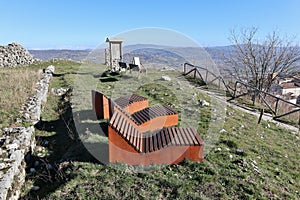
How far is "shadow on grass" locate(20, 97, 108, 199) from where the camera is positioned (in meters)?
4.20

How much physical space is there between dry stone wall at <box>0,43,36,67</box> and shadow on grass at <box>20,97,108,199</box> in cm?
1707

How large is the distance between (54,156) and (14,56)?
20.4 m

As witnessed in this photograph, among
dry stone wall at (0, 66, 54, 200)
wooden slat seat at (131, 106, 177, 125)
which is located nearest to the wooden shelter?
dry stone wall at (0, 66, 54, 200)

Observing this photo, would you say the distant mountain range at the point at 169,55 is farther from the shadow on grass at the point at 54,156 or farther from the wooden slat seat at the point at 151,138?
the wooden slat seat at the point at 151,138

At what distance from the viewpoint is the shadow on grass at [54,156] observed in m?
4.20

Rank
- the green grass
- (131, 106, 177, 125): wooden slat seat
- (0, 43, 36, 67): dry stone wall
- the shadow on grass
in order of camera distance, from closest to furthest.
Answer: the green grass
the shadow on grass
(131, 106, 177, 125): wooden slat seat
(0, 43, 36, 67): dry stone wall

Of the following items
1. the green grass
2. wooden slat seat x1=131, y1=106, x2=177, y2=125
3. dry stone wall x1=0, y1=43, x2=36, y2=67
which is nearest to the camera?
the green grass

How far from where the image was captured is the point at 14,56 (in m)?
21.4

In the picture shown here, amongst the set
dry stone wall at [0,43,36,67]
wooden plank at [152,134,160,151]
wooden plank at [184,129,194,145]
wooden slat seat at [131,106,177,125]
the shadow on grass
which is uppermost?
dry stone wall at [0,43,36,67]

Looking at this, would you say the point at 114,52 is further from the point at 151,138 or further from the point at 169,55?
the point at 151,138

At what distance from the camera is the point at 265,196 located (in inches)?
143

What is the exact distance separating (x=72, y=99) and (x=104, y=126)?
3.79 meters

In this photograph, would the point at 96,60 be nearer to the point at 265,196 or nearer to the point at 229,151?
the point at 229,151

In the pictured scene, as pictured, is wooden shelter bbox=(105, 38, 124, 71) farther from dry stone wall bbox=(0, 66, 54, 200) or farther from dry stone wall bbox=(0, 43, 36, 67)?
dry stone wall bbox=(0, 43, 36, 67)
